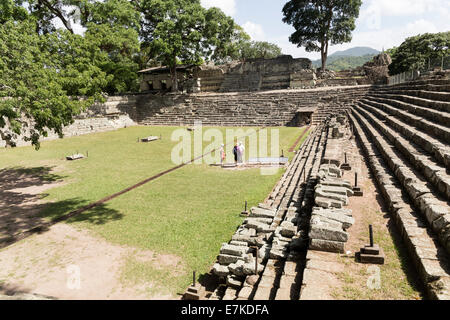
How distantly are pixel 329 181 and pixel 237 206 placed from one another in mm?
3220

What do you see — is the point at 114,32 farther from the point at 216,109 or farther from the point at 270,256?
the point at 270,256

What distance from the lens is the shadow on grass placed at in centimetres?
864

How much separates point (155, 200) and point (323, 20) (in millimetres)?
36198

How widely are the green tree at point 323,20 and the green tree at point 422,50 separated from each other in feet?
30.0

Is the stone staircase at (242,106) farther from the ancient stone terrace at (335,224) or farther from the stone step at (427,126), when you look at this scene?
the ancient stone terrace at (335,224)

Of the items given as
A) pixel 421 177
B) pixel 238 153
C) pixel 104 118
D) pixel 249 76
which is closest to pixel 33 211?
pixel 238 153

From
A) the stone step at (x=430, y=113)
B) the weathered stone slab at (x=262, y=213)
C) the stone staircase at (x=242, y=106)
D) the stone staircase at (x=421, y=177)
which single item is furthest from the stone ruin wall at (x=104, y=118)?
the stone step at (x=430, y=113)

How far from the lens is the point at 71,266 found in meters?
6.59

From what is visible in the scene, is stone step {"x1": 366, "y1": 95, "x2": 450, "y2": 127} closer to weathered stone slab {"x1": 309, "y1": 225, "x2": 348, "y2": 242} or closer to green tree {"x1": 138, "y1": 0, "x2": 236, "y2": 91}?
weathered stone slab {"x1": 309, "y1": 225, "x2": 348, "y2": 242}

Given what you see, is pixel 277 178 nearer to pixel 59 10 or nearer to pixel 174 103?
pixel 174 103

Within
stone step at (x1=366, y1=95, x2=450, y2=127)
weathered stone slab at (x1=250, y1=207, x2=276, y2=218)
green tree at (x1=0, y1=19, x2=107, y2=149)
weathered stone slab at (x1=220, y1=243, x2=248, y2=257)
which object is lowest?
weathered stone slab at (x1=220, y1=243, x2=248, y2=257)

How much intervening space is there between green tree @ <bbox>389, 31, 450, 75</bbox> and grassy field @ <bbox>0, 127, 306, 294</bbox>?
1239 inches

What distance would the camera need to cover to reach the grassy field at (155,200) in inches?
275

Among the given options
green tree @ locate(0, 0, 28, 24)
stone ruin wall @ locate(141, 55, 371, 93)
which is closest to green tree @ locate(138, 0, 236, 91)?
stone ruin wall @ locate(141, 55, 371, 93)
